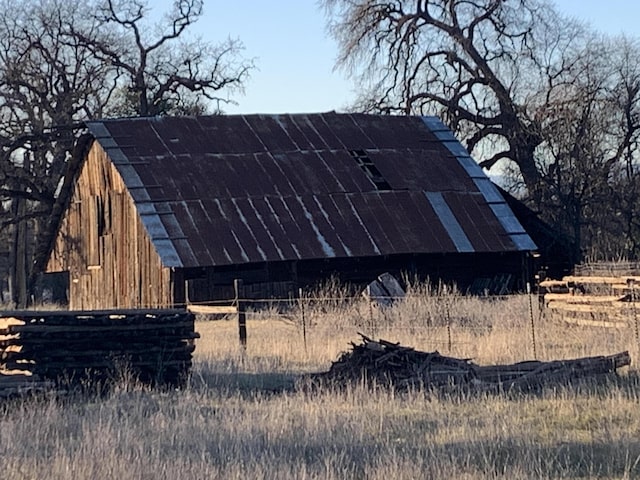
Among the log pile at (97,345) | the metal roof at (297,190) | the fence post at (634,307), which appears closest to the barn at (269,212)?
the metal roof at (297,190)

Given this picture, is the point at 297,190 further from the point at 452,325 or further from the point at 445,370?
the point at 445,370

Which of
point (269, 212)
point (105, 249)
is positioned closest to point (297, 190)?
point (269, 212)

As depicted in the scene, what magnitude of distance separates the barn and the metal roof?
43 millimetres

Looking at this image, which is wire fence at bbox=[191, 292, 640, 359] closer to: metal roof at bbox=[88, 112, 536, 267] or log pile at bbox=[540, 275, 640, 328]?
log pile at bbox=[540, 275, 640, 328]

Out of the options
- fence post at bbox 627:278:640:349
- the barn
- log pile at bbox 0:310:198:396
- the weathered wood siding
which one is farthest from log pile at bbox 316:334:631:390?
the weathered wood siding

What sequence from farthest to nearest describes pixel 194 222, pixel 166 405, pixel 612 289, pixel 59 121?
pixel 59 121 → pixel 194 222 → pixel 612 289 → pixel 166 405

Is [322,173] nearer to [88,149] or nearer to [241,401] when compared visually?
[88,149]

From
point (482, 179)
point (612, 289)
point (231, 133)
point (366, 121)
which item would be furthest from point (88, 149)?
point (612, 289)

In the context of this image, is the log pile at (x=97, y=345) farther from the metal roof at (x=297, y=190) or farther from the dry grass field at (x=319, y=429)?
the metal roof at (x=297, y=190)

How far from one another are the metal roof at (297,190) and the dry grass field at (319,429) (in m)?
10.4

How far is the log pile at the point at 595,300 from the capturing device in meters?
19.0

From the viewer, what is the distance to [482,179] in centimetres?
A: 3175

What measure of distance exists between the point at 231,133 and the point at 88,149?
13.8ft

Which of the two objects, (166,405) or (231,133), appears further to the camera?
(231,133)
